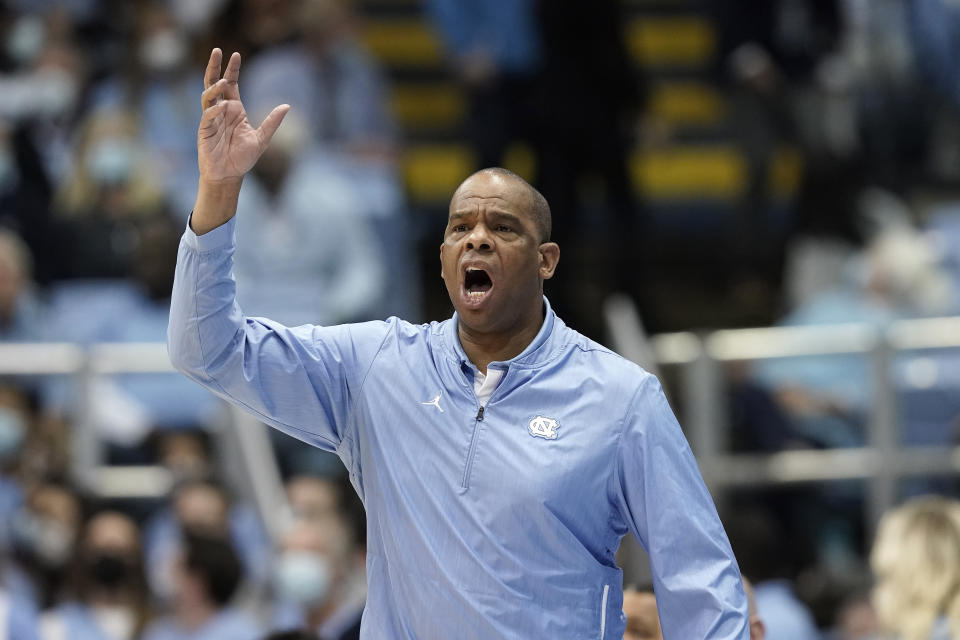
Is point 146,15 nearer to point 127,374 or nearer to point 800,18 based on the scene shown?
point 127,374

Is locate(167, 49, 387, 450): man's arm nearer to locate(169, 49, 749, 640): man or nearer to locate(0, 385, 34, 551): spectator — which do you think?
locate(169, 49, 749, 640): man

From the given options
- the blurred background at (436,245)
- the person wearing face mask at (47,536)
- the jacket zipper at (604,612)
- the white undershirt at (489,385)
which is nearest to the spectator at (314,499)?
the blurred background at (436,245)

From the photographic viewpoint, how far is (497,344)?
3621mm

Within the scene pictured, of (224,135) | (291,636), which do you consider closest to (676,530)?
(224,135)

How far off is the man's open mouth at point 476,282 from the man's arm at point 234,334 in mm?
259

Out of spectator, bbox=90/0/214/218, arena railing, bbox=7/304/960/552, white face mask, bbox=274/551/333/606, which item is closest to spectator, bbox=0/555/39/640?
white face mask, bbox=274/551/333/606

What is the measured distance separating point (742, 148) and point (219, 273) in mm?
7153

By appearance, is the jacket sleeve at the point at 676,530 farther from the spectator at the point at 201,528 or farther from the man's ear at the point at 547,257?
the spectator at the point at 201,528

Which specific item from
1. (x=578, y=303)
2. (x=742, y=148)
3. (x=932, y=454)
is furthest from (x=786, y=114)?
(x=932, y=454)

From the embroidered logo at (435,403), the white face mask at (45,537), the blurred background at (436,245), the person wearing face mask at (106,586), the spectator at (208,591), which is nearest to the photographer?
the embroidered logo at (435,403)

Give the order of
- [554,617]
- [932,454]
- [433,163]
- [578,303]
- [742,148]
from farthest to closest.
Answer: [433,163], [742,148], [578,303], [932,454], [554,617]

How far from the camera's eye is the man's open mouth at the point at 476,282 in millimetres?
3525

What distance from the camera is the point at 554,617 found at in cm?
337

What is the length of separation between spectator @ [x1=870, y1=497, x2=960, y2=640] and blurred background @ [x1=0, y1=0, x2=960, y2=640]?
0.76 metres
